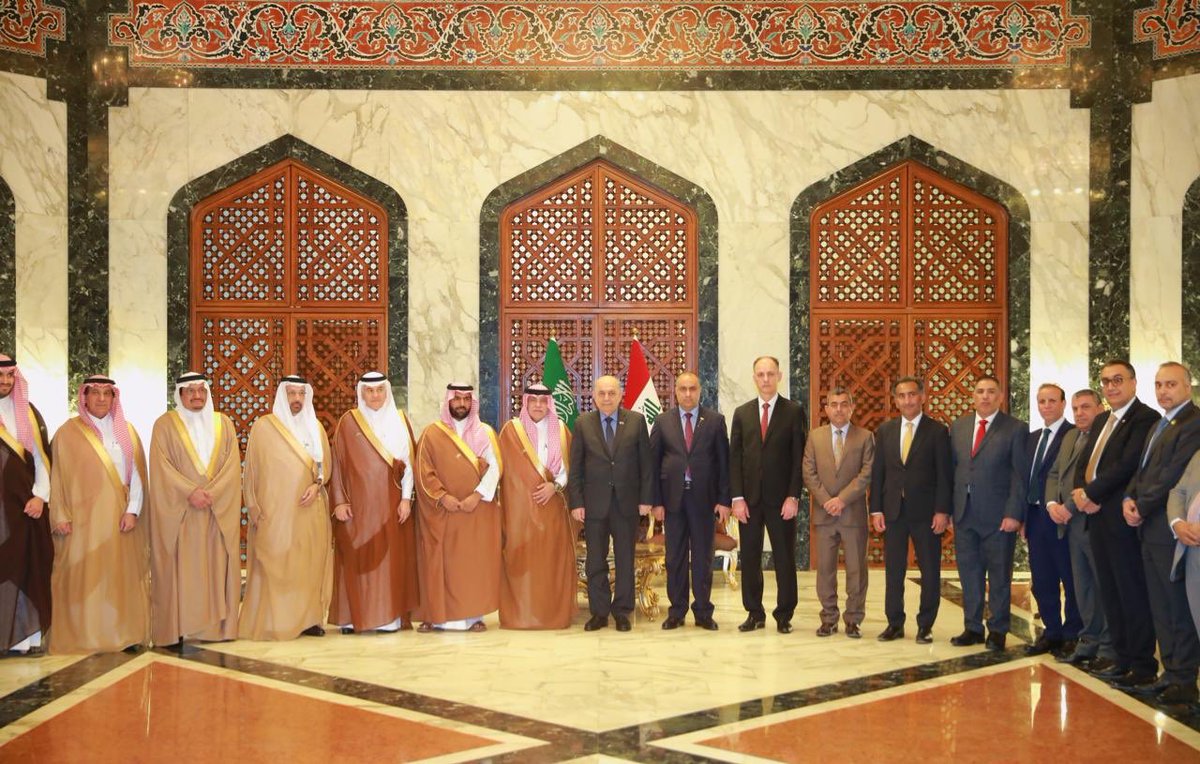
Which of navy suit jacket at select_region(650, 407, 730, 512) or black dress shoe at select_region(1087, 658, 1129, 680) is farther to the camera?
navy suit jacket at select_region(650, 407, 730, 512)

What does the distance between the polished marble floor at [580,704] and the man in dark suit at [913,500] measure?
8.0 inches

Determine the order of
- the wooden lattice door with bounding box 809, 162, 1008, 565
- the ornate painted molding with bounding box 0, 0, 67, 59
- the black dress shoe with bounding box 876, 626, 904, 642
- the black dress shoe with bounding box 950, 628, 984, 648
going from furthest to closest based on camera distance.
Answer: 1. the wooden lattice door with bounding box 809, 162, 1008, 565
2. the ornate painted molding with bounding box 0, 0, 67, 59
3. the black dress shoe with bounding box 876, 626, 904, 642
4. the black dress shoe with bounding box 950, 628, 984, 648

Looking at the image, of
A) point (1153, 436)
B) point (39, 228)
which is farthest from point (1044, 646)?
point (39, 228)

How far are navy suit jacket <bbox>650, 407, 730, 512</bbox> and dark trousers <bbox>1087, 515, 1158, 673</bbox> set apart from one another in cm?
189

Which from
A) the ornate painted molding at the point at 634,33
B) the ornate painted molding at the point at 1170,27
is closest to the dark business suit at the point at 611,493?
the ornate painted molding at the point at 634,33

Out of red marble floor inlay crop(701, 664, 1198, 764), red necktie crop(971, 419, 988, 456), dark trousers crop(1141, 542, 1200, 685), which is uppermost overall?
red necktie crop(971, 419, 988, 456)

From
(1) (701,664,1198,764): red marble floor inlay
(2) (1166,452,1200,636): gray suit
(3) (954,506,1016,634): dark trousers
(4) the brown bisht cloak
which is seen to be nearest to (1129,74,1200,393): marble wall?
(3) (954,506,1016,634): dark trousers

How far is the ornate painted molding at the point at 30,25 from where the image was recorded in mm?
7570

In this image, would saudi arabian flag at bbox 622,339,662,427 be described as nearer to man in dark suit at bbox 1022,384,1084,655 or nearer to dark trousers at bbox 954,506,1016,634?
dark trousers at bbox 954,506,1016,634

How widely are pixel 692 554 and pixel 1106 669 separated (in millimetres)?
2039

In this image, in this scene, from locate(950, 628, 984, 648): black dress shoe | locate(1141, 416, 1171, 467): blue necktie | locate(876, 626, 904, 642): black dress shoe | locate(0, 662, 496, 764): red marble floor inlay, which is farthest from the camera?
locate(876, 626, 904, 642): black dress shoe

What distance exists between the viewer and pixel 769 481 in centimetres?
591

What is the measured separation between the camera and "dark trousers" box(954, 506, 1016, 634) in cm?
547

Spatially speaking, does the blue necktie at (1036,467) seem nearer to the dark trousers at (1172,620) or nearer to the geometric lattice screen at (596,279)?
the dark trousers at (1172,620)
